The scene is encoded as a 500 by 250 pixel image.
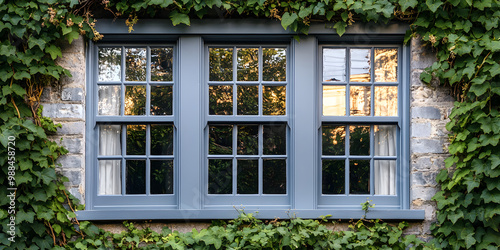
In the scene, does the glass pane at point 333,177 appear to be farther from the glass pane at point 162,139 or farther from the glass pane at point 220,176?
the glass pane at point 162,139

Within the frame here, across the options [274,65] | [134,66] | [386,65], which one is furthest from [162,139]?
[386,65]

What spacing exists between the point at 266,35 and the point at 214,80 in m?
0.70

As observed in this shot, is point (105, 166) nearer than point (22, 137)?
No

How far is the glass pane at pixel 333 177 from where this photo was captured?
4254 millimetres

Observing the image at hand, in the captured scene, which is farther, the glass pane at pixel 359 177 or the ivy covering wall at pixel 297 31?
the glass pane at pixel 359 177

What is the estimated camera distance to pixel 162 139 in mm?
4242

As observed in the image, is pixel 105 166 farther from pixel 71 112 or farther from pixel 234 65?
pixel 234 65

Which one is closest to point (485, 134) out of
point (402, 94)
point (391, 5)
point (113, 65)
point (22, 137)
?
point (402, 94)

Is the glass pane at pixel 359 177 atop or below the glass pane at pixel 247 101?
below

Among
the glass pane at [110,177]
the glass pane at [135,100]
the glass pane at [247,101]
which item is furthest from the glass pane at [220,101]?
the glass pane at [110,177]

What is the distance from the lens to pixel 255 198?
420 cm

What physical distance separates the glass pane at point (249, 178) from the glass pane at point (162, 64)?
3.97ft

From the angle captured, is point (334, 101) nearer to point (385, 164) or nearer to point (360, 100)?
point (360, 100)

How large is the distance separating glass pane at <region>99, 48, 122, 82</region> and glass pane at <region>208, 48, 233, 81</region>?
0.95m
